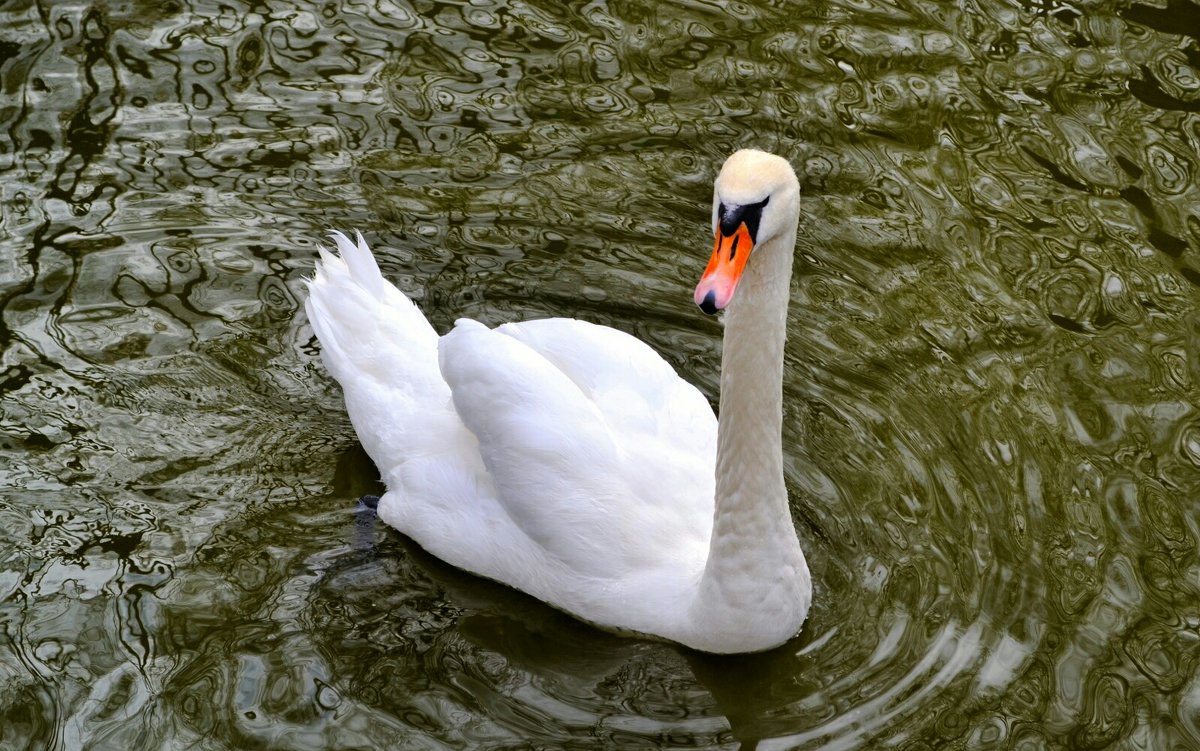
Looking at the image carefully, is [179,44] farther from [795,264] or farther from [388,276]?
[795,264]

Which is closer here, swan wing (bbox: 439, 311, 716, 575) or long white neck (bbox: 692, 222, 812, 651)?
long white neck (bbox: 692, 222, 812, 651)

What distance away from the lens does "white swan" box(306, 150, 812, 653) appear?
5973 millimetres

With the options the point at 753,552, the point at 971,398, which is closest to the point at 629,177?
the point at 971,398

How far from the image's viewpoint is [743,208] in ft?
17.2

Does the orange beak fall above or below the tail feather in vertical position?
above

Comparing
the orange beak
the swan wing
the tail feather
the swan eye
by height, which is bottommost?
the tail feather

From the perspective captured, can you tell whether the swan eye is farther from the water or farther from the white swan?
the water

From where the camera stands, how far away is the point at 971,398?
7.91 metres

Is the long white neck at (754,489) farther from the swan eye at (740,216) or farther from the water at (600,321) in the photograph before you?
the water at (600,321)

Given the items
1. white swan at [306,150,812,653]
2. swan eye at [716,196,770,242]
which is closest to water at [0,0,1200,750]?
white swan at [306,150,812,653]

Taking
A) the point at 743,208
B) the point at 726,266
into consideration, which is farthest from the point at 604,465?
the point at 743,208

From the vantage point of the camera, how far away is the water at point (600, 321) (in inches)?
250

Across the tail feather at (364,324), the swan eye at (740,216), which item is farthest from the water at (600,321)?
the swan eye at (740,216)

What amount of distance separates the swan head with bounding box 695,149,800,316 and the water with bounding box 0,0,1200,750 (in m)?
1.94
